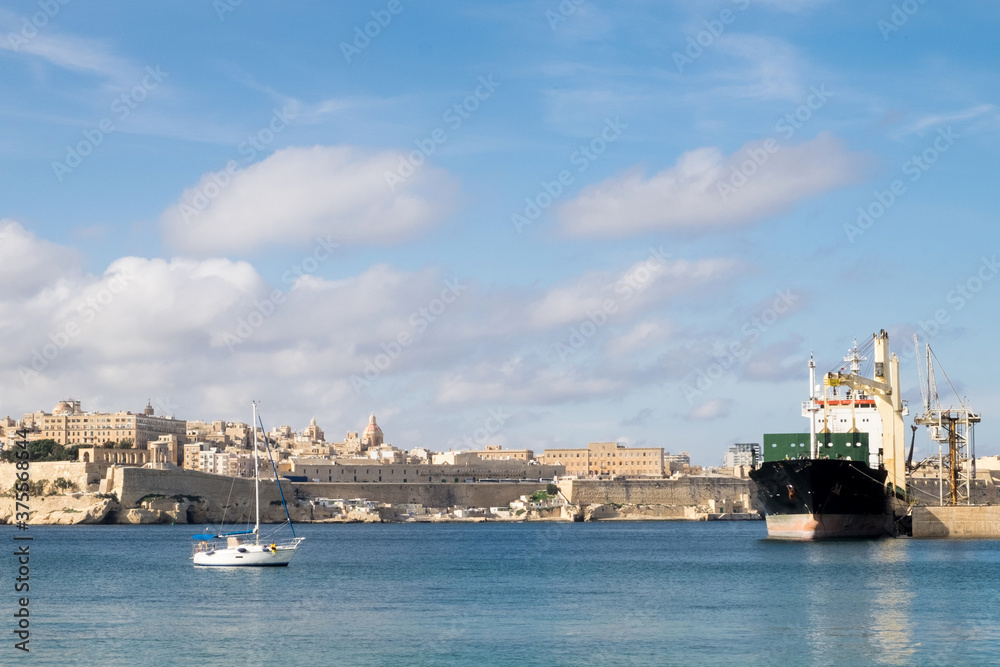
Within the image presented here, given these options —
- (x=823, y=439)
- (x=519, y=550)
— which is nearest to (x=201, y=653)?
(x=519, y=550)

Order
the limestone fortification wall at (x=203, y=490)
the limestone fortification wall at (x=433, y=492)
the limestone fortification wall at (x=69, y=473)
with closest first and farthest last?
the limestone fortification wall at (x=203, y=490)
the limestone fortification wall at (x=69, y=473)
the limestone fortification wall at (x=433, y=492)

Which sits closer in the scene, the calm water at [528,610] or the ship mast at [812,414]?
the calm water at [528,610]

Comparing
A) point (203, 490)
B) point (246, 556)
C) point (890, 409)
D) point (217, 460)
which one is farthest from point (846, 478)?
point (217, 460)

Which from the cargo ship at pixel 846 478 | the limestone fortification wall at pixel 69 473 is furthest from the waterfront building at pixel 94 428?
the cargo ship at pixel 846 478

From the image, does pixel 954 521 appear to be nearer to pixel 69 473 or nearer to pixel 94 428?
pixel 69 473

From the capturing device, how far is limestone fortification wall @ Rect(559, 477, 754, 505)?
397 ft

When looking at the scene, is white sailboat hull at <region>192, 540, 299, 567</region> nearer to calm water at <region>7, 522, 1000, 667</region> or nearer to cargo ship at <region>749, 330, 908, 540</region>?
calm water at <region>7, 522, 1000, 667</region>

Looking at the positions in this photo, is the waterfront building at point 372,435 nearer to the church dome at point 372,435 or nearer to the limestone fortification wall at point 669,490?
the church dome at point 372,435

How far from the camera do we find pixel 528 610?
2775 centimetres

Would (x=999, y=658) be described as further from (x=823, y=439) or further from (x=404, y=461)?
(x=404, y=461)

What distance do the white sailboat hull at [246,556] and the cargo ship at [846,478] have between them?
64.2 feet

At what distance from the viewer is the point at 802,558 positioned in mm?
42250

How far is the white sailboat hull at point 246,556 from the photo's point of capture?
38.8m

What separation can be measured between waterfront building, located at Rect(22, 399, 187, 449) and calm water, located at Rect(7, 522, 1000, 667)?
347 ft
